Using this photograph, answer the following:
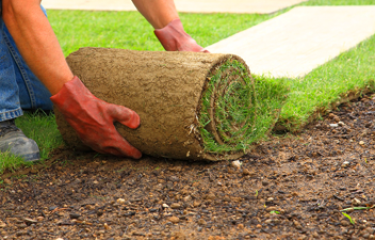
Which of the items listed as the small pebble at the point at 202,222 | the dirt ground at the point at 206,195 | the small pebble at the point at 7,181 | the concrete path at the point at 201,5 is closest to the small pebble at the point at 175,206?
the dirt ground at the point at 206,195

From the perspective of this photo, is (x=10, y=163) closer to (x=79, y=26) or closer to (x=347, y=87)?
(x=347, y=87)

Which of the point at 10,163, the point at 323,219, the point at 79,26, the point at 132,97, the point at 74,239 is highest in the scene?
the point at 79,26

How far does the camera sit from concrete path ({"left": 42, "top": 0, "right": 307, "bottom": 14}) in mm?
5660

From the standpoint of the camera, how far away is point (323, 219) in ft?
5.60

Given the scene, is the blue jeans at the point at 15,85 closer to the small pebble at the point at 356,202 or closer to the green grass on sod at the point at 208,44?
the green grass on sod at the point at 208,44

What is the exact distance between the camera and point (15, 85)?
2477 millimetres

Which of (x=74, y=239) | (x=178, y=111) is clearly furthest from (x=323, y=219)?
(x=74, y=239)

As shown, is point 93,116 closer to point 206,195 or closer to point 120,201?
point 120,201

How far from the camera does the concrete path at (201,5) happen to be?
5.66 metres

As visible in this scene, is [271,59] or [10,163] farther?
[271,59]

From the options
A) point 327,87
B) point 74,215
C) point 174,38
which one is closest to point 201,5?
point 327,87

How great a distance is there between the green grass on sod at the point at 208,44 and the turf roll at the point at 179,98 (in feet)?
1.12

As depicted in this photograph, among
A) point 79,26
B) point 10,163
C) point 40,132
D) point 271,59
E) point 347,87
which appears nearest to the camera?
point 10,163

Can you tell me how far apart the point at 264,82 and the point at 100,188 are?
118 centimetres
